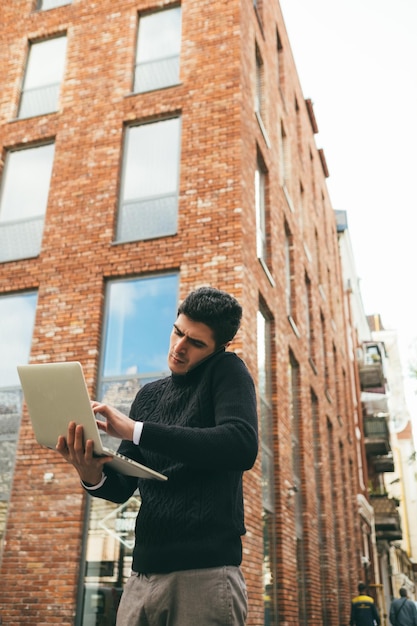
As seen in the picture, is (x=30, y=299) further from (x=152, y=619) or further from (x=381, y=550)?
(x=381, y=550)

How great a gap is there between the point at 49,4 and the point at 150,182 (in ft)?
20.8

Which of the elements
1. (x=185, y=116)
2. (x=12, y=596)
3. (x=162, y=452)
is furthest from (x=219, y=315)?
(x=185, y=116)

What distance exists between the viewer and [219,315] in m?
2.43

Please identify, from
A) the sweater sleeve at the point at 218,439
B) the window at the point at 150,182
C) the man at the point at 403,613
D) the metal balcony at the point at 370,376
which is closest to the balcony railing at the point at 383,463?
the metal balcony at the point at 370,376

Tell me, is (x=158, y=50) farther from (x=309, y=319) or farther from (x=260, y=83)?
(x=309, y=319)

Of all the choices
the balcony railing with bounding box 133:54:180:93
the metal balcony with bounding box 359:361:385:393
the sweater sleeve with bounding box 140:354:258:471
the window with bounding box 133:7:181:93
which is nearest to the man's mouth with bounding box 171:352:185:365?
the sweater sleeve with bounding box 140:354:258:471

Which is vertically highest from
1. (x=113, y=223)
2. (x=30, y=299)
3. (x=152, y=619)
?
(x=113, y=223)

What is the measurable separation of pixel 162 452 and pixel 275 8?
17.5 meters

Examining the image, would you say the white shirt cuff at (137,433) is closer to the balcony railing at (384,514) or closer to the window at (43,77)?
the window at (43,77)

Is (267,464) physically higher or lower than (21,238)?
lower

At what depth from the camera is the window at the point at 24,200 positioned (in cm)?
1162

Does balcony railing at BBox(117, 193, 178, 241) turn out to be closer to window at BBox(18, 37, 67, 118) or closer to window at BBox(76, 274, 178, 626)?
window at BBox(76, 274, 178, 626)

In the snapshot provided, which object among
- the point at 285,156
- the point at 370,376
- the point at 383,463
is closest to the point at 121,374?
the point at 285,156

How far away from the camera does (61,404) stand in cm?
206
